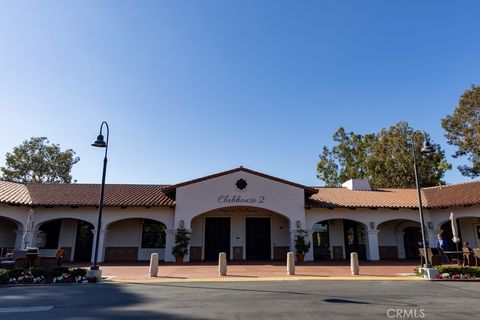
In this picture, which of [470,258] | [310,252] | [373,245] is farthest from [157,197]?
[470,258]

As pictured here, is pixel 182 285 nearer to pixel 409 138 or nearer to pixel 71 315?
pixel 71 315

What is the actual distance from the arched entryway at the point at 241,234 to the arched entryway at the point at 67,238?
6.75 m

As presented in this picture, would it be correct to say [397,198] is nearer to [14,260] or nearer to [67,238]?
[67,238]

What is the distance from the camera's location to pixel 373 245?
20.9 metres

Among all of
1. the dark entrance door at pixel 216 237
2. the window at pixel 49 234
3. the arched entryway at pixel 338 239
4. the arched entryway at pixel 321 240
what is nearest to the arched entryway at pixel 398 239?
the arched entryway at pixel 338 239

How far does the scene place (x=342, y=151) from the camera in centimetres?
4241

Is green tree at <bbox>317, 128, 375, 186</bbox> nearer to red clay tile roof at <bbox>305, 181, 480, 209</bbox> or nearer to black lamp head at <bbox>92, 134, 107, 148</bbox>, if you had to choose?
red clay tile roof at <bbox>305, 181, 480, 209</bbox>

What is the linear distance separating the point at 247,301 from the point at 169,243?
12265 mm

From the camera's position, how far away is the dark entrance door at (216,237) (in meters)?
21.5

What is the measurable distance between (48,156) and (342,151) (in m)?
37.6

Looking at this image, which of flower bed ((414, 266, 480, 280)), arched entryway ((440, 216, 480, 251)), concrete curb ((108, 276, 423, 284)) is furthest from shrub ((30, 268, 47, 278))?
arched entryway ((440, 216, 480, 251))

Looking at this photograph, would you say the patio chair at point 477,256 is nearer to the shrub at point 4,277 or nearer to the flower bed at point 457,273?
the flower bed at point 457,273

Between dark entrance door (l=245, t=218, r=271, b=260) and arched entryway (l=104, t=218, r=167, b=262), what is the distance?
5.44 m

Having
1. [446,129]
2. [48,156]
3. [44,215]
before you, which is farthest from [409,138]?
[48,156]
